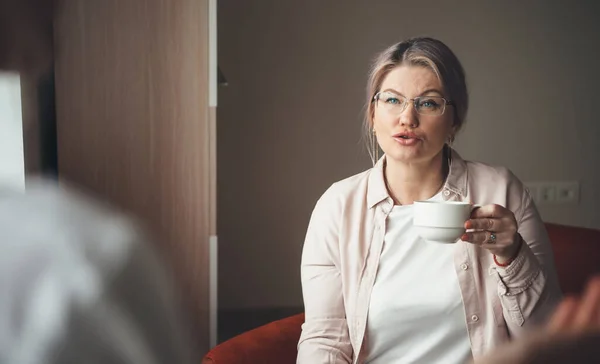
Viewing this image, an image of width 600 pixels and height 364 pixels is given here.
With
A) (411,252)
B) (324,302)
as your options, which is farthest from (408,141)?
(324,302)

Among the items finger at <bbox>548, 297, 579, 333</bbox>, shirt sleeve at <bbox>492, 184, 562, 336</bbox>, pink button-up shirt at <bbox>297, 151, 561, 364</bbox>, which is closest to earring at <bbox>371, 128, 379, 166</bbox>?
pink button-up shirt at <bbox>297, 151, 561, 364</bbox>

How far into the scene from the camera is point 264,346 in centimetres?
79

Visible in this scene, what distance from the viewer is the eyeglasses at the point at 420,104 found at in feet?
2.50

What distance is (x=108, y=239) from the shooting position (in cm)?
95

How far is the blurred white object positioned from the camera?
0.81m

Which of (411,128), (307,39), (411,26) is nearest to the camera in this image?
(411,128)

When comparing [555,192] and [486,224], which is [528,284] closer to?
[486,224]

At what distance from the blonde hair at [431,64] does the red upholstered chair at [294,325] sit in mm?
277

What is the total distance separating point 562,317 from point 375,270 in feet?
0.82

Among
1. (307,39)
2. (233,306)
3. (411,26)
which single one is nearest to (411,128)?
(411,26)

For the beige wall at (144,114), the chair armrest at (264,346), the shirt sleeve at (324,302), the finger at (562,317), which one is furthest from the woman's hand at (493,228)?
the beige wall at (144,114)

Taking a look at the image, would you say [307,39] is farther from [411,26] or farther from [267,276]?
[267,276]

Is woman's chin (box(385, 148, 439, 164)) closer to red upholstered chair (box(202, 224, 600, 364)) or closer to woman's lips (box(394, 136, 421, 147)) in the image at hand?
woman's lips (box(394, 136, 421, 147))

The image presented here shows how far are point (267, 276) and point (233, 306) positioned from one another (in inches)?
3.9
